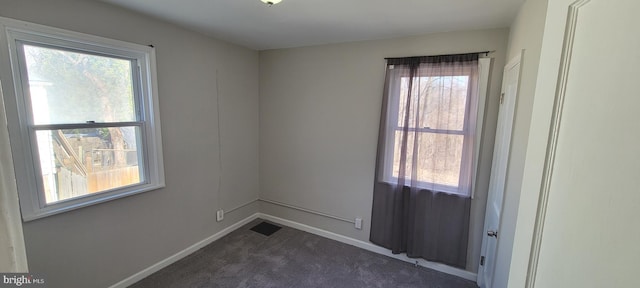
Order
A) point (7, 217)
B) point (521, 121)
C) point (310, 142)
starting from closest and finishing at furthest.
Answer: point (7, 217) < point (521, 121) < point (310, 142)

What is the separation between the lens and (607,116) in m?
0.44

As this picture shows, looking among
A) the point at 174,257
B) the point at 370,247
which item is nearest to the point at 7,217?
the point at 174,257

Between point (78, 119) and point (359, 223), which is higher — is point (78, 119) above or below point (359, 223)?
above

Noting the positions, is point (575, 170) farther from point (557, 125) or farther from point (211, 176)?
point (211, 176)

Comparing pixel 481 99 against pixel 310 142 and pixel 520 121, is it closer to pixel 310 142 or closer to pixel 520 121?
pixel 520 121

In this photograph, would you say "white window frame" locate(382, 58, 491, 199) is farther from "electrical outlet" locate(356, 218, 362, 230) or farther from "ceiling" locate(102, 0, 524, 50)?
"electrical outlet" locate(356, 218, 362, 230)

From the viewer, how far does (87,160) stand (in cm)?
191

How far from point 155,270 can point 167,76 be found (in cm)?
187

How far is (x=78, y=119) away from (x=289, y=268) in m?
2.22

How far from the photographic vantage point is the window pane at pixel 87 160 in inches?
67.5

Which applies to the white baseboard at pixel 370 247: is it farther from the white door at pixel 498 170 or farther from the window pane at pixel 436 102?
the window pane at pixel 436 102

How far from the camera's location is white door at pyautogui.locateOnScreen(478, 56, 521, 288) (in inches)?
68.5

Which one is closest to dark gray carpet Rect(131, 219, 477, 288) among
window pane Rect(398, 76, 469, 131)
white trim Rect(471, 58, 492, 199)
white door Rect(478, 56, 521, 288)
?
white door Rect(478, 56, 521, 288)

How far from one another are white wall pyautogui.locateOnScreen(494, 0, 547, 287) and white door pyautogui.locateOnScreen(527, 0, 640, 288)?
75 cm
